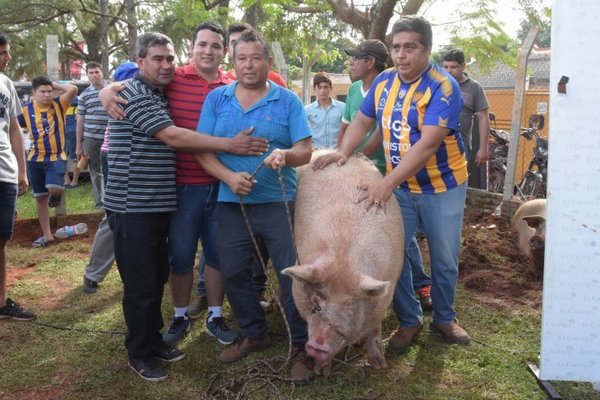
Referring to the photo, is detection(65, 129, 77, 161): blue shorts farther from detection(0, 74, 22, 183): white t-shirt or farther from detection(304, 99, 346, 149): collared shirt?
detection(0, 74, 22, 183): white t-shirt

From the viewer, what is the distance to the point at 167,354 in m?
4.32

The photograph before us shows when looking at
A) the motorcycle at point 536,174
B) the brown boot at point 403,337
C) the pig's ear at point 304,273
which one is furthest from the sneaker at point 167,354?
the motorcycle at point 536,174

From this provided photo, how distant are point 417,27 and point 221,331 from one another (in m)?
2.87

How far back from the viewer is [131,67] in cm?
489

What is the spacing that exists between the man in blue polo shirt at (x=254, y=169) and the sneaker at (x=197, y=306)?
1.17m

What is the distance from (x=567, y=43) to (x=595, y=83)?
0.31 m

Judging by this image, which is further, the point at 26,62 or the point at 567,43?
the point at 26,62

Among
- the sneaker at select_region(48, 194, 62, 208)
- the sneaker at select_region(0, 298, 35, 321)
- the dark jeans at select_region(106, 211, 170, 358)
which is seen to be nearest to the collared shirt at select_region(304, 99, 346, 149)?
the dark jeans at select_region(106, 211, 170, 358)

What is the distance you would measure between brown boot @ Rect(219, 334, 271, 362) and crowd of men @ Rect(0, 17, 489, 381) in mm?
11

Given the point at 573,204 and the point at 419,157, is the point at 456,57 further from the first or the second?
the point at 573,204

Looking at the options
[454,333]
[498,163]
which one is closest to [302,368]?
[454,333]

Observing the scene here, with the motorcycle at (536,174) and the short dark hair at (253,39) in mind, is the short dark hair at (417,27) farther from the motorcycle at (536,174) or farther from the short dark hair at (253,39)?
the motorcycle at (536,174)

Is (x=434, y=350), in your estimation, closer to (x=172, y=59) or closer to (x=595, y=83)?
(x=595, y=83)

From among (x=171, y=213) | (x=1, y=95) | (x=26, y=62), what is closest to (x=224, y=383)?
(x=171, y=213)
